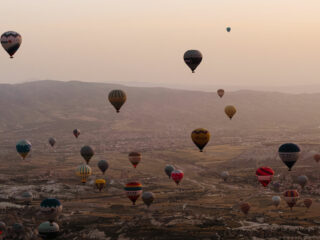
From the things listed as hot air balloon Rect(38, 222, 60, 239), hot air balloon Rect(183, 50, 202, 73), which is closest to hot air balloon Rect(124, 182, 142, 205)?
hot air balloon Rect(38, 222, 60, 239)

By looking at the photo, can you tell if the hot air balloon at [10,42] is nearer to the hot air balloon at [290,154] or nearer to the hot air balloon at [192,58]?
the hot air balloon at [192,58]

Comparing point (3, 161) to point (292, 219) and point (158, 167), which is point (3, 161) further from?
point (292, 219)

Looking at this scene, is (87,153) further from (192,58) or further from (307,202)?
(307,202)

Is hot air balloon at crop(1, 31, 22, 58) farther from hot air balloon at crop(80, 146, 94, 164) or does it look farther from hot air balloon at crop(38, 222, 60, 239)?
hot air balloon at crop(38, 222, 60, 239)

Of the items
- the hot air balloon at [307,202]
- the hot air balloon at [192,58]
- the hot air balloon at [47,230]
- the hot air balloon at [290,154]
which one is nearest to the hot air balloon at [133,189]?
the hot air balloon at [47,230]

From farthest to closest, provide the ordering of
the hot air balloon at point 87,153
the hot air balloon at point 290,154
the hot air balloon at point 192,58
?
the hot air balloon at point 87,153 < the hot air balloon at point 192,58 < the hot air balloon at point 290,154

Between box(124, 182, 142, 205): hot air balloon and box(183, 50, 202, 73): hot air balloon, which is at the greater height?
box(183, 50, 202, 73): hot air balloon

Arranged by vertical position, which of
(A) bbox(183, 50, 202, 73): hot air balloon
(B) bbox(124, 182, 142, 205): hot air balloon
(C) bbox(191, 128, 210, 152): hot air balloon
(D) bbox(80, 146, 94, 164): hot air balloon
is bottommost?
(B) bbox(124, 182, 142, 205): hot air balloon
